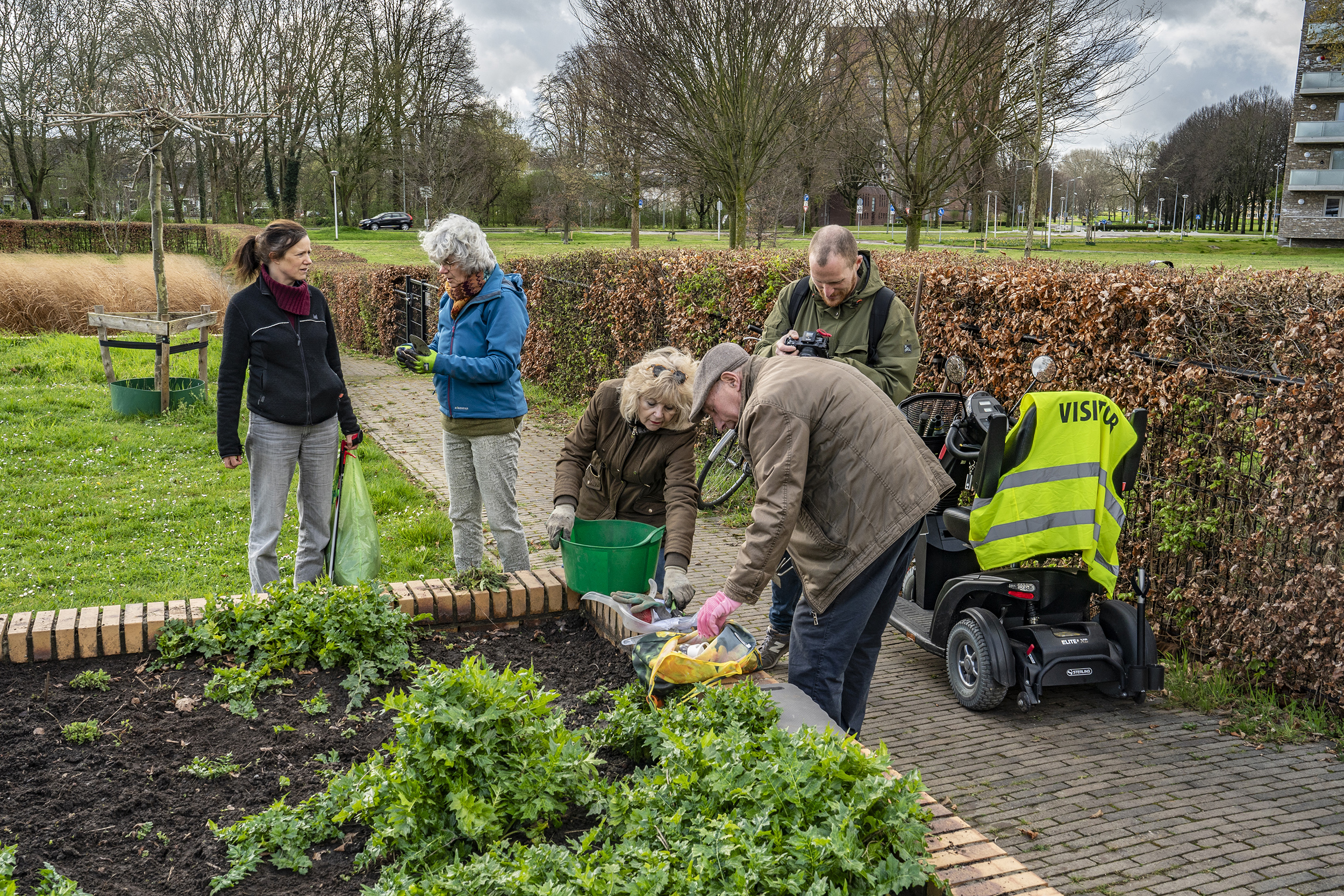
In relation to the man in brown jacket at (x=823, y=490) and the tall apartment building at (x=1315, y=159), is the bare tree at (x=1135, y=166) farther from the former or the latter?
the man in brown jacket at (x=823, y=490)

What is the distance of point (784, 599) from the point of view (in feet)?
15.5

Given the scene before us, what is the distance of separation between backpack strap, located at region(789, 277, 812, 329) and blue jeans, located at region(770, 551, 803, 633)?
4.29ft

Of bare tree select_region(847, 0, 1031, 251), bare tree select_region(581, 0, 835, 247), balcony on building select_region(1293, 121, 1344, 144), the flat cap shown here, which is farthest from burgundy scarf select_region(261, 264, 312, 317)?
balcony on building select_region(1293, 121, 1344, 144)

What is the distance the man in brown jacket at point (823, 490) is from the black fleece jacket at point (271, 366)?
7.86 ft

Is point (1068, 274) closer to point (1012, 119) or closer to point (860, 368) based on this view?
point (860, 368)

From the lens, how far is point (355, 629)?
3383mm

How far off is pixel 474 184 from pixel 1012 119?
111 ft

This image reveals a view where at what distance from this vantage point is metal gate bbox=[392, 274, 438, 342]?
15.6 metres

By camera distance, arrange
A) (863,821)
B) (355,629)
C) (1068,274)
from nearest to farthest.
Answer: (863,821) → (355,629) → (1068,274)

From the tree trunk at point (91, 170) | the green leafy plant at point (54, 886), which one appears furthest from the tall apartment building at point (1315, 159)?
the green leafy plant at point (54, 886)

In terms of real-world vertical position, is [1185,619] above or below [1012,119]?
below

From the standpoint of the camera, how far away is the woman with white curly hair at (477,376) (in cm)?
449

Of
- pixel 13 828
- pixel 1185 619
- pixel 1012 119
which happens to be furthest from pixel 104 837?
pixel 1012 119

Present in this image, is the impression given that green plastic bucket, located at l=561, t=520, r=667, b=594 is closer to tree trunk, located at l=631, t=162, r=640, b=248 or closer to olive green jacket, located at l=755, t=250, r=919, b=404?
olive green jacket, located at l=755, t=250, r=919, b=404
